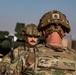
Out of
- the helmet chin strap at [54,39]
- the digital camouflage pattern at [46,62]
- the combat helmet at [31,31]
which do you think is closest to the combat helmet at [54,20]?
the helmet chin strap at [54,39]

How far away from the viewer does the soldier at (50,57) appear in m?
4.04

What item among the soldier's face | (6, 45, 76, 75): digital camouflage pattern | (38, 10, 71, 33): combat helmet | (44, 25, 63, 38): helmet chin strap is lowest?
(6, 45, 76, 75): digital camouflage pattern

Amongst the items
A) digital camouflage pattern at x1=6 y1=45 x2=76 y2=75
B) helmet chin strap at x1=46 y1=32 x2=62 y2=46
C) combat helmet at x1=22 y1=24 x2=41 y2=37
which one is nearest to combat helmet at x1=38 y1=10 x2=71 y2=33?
helmet chin strap at x1=46 y1=32 x2=62 y2=46

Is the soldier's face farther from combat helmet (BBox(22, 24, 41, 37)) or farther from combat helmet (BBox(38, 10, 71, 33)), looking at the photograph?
combat helmet (BBox(38, 10, 71, 33))

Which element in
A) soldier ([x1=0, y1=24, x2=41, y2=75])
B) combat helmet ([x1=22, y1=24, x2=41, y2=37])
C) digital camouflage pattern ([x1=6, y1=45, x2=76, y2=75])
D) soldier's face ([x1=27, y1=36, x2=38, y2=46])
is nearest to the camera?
digital camouflage pattern ([x1=6, y1=45, x2=76, y2=75])

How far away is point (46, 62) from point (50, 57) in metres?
0.08

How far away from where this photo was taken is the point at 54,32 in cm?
409

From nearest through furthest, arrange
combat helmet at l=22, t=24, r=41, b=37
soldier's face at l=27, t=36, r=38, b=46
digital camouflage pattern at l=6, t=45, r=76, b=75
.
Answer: digital camouflage pattern at l=6, t=45, r=76, b=75
soldier's face at l=27, t=36, r=38, b=46
combat helmet at l=22, t=24, r=41, b=37

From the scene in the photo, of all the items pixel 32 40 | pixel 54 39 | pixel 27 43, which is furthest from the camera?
pixel 32 40

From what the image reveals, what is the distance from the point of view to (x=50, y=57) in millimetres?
4117

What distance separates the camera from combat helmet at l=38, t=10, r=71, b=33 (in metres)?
4.11

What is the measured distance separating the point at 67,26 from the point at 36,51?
17.4 inches

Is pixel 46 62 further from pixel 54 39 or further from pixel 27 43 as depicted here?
pixel 27 43

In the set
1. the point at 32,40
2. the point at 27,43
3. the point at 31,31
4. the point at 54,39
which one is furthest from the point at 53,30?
the point at 31,31
